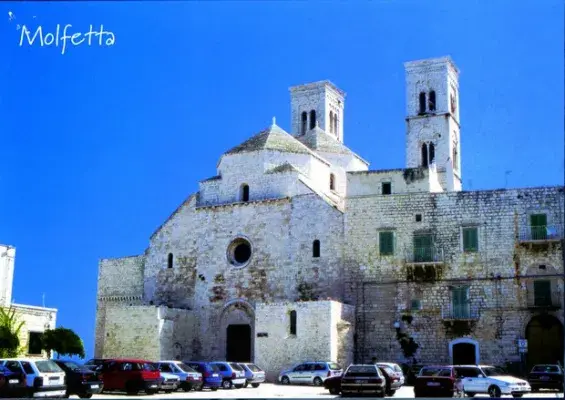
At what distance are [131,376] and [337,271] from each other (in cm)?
1337

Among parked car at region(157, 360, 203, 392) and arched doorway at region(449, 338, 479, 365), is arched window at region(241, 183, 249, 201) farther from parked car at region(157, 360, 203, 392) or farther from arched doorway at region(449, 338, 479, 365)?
parked car at region(157, 360, 203, 392)

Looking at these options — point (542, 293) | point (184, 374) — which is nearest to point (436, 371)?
point (184, 374)

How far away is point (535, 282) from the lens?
3170 centimetres

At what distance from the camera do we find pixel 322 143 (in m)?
49.2

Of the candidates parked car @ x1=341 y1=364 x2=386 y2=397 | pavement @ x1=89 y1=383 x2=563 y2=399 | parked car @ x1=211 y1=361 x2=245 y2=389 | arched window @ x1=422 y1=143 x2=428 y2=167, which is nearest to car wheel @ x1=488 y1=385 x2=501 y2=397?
pavement @ x1=89 y1=383 x2=563 y2=399

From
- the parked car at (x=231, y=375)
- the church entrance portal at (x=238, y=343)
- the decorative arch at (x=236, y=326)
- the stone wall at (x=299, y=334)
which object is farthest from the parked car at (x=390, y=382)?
the church entrance portal at (x=238, y=343)

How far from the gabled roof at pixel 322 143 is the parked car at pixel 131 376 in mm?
26054

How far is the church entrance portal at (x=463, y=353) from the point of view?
105 feet

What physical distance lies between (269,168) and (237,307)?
22.8ft

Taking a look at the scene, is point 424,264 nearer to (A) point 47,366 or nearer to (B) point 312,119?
(A) point 47,366

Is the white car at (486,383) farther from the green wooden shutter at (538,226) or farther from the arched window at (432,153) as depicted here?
the arched window at (432,153)

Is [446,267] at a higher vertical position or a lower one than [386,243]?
lower

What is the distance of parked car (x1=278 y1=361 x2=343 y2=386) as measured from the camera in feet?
96.1

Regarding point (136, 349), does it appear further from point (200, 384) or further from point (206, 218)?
point (200, 384)
